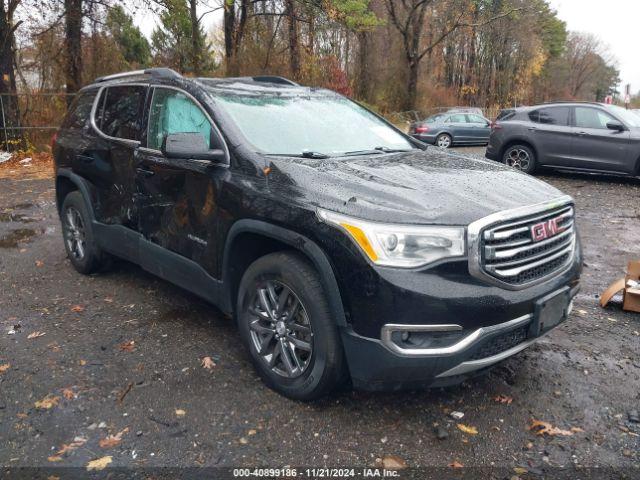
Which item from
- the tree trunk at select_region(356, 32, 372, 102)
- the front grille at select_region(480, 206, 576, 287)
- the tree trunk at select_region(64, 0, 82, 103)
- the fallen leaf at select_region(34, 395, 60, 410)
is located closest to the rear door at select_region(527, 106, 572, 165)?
the front grille at select_region(480, 206, 576, 287)

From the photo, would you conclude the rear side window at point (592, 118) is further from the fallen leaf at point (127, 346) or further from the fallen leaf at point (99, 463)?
the fallen leaf at point (99, 463)

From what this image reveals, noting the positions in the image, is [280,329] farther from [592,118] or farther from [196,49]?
[196,49]

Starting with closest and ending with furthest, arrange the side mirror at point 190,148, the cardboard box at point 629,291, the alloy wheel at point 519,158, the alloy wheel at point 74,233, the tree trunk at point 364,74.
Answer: the side mirror at point 190,148 < the cardboard box at point 629,291 < the alloy wheel at point 74,233 < the alloy wheel at point 519,158 < the tree trunk at point 364,74

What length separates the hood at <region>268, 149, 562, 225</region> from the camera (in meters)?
2.76

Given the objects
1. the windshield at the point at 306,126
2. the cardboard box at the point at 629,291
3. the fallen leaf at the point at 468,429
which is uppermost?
the windshield at the point at 306,126

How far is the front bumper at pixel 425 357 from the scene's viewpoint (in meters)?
2.68

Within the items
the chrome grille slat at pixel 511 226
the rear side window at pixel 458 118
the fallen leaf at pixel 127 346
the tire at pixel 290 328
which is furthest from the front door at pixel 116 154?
the rear side window at pixel 458 118

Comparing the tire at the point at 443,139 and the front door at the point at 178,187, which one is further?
the tire at the point at 443,139

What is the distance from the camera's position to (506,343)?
2.88 metres

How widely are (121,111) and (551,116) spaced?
31.6 feet

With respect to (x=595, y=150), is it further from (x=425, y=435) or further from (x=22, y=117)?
(x=22, y=117)

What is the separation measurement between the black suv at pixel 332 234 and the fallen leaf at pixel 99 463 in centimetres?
98

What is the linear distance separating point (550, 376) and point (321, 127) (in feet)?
7.49

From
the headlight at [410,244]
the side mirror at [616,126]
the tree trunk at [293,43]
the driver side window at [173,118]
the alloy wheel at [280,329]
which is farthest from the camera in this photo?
the tree trunk at [293,43]
